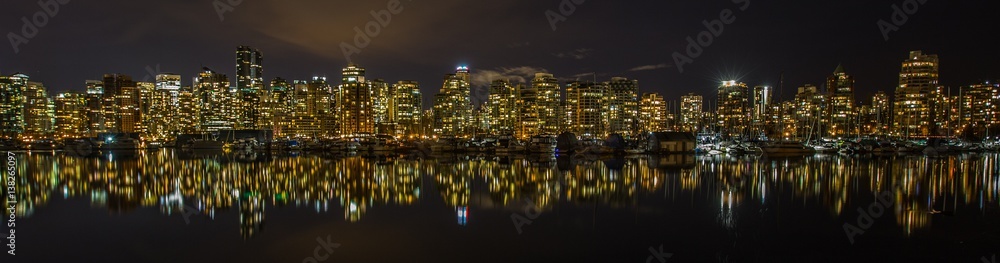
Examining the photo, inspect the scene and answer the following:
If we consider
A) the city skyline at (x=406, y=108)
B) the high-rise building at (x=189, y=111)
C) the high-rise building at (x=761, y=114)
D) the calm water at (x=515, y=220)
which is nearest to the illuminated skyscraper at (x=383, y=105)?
the city skyline at (x=406, y=108)

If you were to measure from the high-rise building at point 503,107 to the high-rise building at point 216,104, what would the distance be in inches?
2396

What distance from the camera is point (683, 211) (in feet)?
49.0

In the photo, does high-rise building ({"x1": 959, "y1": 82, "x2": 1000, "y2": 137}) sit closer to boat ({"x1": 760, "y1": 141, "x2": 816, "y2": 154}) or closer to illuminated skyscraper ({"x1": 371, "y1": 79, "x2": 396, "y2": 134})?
boat ({"x1": 760, "y1": 141, "x2": 816, "y2": 154})

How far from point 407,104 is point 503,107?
991 inches

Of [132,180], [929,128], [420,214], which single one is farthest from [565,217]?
[929,128]

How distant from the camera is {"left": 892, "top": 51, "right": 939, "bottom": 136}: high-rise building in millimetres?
108175

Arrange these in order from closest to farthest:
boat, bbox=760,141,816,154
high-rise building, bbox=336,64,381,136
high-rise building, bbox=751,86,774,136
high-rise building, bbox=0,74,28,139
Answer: boat, bbox=760,141,816,154
high-rise building, bbox=751,86,774,136
high-rise building, bbox=0,74,28,139
high-rise building, bbox=336,64,381,136

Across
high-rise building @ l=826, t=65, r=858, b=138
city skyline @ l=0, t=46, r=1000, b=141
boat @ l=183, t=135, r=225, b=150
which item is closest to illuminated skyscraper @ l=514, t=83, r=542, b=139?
city skyline @ l=0, t=46, r=1000, b=141

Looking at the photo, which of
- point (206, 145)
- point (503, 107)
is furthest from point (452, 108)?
point (206, 145)

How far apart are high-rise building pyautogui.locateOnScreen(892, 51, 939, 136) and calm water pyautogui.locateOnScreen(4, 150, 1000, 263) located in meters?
103

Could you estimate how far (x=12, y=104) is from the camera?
119m

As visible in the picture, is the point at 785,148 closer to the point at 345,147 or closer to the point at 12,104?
the point at 345,147

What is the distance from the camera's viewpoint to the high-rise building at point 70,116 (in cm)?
12725

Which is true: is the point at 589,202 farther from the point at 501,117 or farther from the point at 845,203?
the point at 501,117
